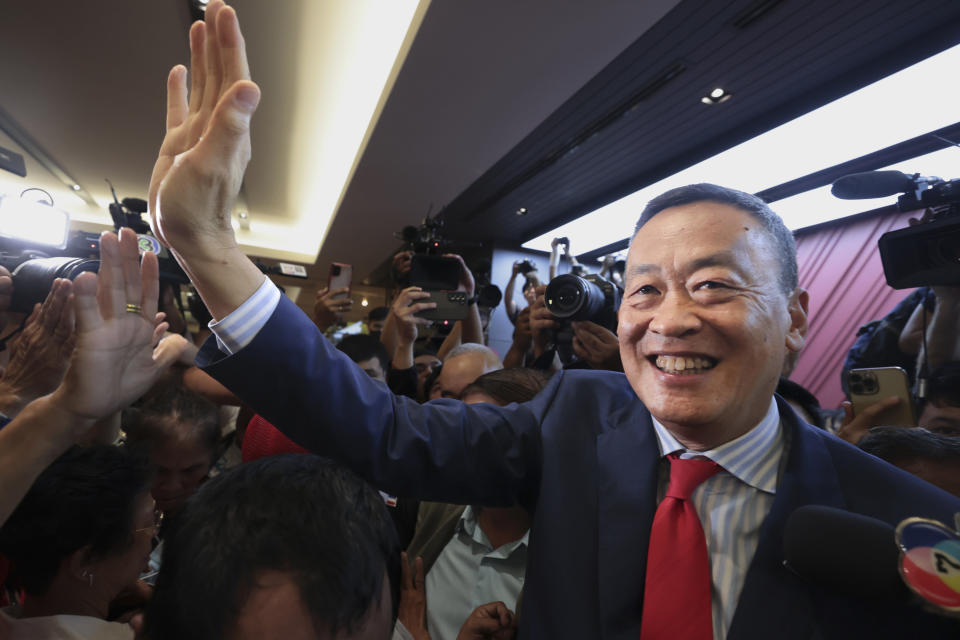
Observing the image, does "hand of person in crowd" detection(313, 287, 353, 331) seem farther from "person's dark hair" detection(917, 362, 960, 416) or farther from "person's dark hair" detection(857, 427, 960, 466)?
"person's dark hair" detection(917, 362, 960, 416)

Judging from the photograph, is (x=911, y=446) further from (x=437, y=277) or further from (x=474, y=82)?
(x=474, y=82)

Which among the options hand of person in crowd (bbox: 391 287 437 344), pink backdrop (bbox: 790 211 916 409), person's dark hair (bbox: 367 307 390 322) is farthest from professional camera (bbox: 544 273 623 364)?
pink backdrop (bbox: 790 211 916 409)

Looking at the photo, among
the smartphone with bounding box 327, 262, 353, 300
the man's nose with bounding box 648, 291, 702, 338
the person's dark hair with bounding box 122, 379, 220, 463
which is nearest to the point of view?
the man's nose with bounding box 648, 291, 702, 338

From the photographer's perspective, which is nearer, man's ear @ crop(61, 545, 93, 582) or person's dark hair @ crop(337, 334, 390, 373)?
man's ear @ crop(61, 545, 93, 582)

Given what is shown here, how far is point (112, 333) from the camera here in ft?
3.20

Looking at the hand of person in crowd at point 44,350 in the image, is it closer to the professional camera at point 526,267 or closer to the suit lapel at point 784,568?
the suit lapel at point 784,568

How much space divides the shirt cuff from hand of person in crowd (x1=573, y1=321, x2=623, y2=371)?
1.28 meters

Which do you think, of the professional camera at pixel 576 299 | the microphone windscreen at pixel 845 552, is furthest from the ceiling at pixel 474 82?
the microphone windscreen at pixel 845 552

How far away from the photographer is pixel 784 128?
3.33m

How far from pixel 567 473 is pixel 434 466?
247 millimetres

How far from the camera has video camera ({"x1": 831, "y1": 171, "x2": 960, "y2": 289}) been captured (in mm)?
1465

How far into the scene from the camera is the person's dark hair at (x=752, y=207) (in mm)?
896

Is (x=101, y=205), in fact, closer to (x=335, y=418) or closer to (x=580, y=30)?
(x=580, y=30)

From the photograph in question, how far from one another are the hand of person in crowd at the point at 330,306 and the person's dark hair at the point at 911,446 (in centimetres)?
202
